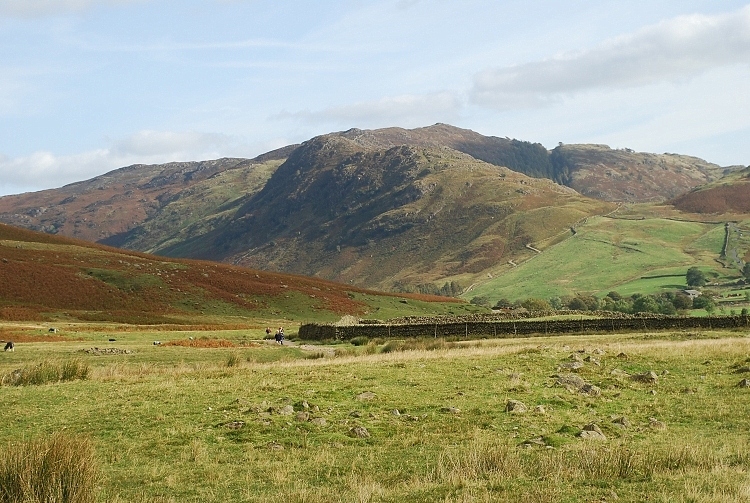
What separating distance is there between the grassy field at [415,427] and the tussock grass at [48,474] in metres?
1.19

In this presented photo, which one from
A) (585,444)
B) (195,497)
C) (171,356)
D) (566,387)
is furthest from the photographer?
(171,356)

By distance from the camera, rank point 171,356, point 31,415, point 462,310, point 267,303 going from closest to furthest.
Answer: point 31,415
point 171,356
point 267,303
point 462,310

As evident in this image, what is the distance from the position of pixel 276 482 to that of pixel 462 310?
328ft

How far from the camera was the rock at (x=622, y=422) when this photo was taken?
20733mm

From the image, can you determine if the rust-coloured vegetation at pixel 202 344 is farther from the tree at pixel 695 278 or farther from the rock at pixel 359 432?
the tree at pixel 695 278

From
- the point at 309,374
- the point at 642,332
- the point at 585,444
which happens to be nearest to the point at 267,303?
the point at 642,332

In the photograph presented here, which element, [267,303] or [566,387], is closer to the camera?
[566,387]

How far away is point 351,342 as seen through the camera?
6084 cm

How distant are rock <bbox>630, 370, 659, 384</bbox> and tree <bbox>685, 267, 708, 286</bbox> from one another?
583 feet

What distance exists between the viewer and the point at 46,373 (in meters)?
30.4

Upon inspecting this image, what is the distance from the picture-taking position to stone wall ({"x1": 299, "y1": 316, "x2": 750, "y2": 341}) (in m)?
62.1

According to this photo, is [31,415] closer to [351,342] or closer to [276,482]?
[276,482]

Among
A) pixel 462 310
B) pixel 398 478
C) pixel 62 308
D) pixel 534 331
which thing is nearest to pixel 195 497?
pixel 398 478

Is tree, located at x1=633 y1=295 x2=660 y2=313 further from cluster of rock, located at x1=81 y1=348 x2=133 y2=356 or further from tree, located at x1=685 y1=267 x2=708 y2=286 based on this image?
cluster of rock, located at x1=81 y1=348 x2=133 y2=356
